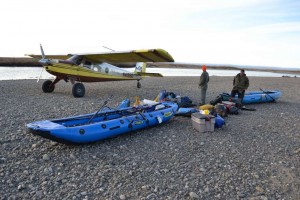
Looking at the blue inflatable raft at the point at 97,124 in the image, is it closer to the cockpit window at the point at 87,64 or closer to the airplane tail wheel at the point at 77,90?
the airplane tail wheel at the point at 77,90

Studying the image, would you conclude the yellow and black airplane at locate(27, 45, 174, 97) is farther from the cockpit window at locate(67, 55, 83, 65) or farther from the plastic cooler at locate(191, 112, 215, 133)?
the plastic cooler at locate(191, 112, 215, 133)

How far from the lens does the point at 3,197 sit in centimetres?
399

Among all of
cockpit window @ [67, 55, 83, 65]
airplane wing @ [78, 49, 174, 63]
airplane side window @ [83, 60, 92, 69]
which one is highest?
airplane wing @ [78, 49, 174, 63]

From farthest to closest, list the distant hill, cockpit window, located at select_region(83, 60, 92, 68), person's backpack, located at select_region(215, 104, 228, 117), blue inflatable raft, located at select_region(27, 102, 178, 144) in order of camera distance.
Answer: the distant hill < cockpit window, located at select_region(83, 60, 92, 68) < person's backpack, located at select_region(215, 104, 228, 117) < blue inflatable raft, located at select_region(27, 102, 178, 144)

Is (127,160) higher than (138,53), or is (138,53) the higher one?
(138,53)

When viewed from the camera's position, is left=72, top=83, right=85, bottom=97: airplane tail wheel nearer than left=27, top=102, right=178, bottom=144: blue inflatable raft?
No

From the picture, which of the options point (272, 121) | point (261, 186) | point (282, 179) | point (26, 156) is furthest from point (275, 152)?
point (26, 156)

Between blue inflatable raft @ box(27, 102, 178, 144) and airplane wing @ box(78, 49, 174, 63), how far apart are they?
10.9 feet

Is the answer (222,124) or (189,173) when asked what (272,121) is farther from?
(189,173)

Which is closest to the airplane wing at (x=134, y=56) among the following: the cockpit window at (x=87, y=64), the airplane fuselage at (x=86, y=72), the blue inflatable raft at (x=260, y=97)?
the cockpit window at (x=87, y=64)

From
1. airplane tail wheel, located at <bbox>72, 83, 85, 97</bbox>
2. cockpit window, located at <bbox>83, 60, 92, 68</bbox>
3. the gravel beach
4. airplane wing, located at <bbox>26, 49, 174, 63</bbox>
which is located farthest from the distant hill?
the gravel beach

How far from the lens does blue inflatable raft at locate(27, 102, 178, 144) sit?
5.49 meters

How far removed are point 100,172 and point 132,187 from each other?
2.63 feet

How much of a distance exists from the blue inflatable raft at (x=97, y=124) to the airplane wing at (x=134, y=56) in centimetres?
332
